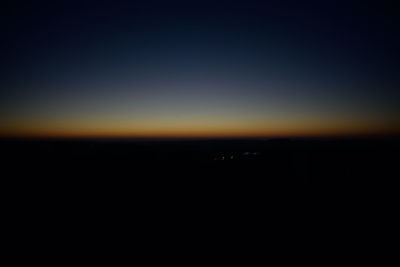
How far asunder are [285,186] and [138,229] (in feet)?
47.5

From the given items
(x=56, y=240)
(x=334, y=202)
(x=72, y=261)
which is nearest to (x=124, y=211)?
(x=56, y=240)

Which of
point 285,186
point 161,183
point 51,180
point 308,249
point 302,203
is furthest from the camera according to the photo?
point 51,180

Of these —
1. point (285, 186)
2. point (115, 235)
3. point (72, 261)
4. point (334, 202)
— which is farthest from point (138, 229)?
point (285, 186)

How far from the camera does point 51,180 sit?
71.4 ft

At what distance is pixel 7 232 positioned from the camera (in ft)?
30.0

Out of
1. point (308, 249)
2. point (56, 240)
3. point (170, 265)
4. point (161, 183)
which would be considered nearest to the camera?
point (170, 265)

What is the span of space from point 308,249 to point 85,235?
30.6ft

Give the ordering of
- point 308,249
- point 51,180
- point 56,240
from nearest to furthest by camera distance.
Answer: point 308,249 < point 56,240 < point 51,180

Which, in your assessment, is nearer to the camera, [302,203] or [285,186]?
[302,203]

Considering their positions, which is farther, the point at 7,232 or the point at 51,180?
the point at 51,180

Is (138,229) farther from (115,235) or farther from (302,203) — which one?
(302,203)

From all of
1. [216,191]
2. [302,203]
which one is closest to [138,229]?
[216,191]

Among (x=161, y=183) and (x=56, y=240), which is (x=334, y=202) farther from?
(x=56, y=240)

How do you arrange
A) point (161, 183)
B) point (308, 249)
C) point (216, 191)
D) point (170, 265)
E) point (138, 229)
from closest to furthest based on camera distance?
point (170, 265)
point (308, 249)
point (138, 229)
point (216, 191)
point (161, 183)
